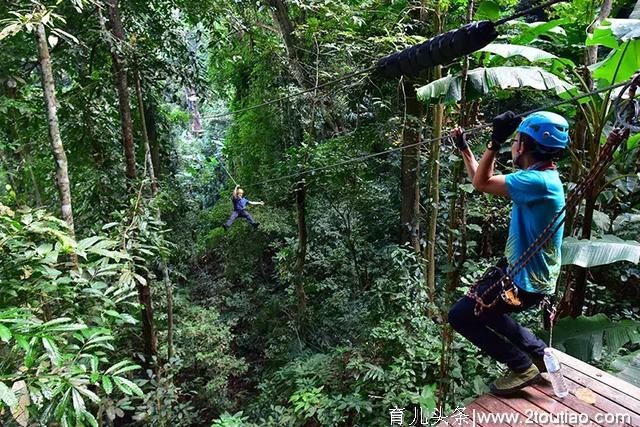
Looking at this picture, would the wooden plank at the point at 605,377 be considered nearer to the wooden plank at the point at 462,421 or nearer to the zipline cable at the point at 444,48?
the wooden plank at the point at 462,421

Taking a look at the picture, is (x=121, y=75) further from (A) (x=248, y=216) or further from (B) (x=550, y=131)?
(B) (x=550, y=131)

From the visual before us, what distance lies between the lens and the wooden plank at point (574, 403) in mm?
1781

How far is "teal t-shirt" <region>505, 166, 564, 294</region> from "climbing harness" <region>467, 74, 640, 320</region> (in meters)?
0.04

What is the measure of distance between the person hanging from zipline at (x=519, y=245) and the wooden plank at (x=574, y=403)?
A: 0.07 m

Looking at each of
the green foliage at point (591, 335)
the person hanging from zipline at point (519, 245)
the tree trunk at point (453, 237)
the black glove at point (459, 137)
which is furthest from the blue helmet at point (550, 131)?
the green foliage at point (591, 335)

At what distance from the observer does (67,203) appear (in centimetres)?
250

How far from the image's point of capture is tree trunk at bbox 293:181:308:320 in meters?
5.04

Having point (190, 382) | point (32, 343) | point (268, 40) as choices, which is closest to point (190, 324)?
point (190, 382)

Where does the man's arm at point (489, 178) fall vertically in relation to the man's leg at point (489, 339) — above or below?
above

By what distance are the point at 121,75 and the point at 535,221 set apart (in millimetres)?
3335

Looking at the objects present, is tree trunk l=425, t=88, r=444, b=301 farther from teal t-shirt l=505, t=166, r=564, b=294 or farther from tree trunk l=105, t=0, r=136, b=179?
tree trunk l=105, t=0, r=136, b=179

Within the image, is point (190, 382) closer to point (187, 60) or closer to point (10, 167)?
point (10, 167)

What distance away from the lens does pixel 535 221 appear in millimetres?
1706

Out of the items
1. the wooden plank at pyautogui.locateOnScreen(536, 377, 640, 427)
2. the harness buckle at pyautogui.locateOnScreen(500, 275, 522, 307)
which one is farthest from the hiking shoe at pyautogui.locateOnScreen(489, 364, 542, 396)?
the harness buckle at pyautogui.locateOnScreen(500, 275, 522, 307)
